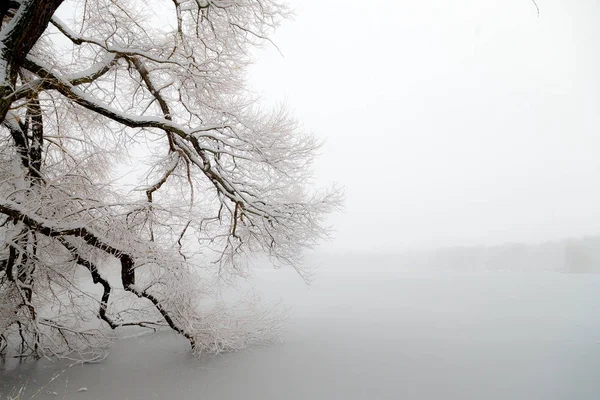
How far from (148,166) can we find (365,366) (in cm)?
677

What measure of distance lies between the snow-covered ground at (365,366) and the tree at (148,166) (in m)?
0.71

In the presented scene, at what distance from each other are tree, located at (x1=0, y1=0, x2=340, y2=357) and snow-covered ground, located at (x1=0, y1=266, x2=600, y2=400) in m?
0.71

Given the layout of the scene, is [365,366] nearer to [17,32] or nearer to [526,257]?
[17,32]

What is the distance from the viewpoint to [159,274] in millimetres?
6512

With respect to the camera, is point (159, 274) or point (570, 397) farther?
point (159, 274)

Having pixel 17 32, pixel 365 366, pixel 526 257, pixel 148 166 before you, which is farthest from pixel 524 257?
pixel 17 32

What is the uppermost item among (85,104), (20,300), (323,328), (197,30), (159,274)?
(197,30)

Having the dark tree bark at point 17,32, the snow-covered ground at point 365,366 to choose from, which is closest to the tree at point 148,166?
the snow-covered ground at point 365,366

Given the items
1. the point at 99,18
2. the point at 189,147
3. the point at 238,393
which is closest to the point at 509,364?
the point at 238,393

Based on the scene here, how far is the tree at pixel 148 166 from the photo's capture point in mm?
5066

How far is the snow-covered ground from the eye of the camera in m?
5.87

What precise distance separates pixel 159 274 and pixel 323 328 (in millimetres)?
6366

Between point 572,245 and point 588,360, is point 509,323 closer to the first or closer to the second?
point 588,360

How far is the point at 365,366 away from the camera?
23.9 ft
